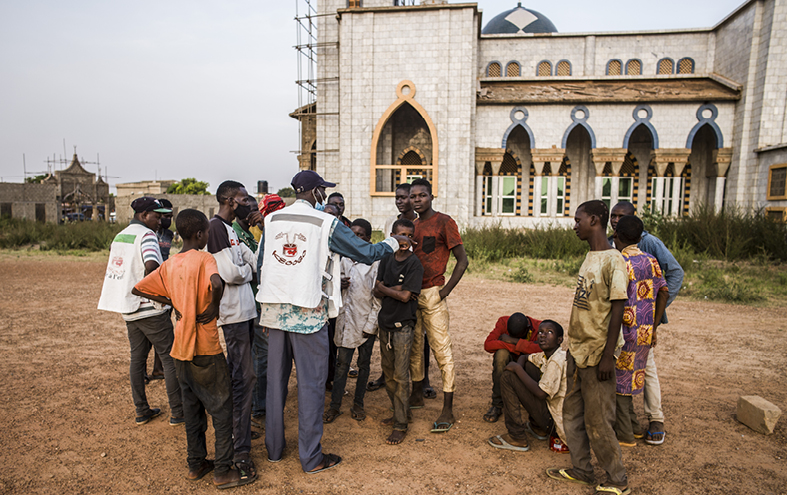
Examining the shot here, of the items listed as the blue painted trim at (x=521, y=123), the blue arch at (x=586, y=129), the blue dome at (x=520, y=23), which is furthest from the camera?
the blue dome at (x=520, y=23)

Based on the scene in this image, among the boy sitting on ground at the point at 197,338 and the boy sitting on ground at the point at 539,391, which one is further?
the boy sitting on ground at the point at 539,391

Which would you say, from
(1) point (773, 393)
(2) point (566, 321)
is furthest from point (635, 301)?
(2) point (566, 321)

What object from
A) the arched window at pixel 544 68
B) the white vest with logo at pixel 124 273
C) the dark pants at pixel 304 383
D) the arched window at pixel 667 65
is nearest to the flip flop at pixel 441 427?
the dark pants at pixel 304 383

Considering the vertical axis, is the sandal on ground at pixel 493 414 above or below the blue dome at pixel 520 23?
below

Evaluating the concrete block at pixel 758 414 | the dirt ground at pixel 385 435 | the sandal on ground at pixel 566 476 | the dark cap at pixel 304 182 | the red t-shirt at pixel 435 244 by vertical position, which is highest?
the dark cap at pixel 304 182

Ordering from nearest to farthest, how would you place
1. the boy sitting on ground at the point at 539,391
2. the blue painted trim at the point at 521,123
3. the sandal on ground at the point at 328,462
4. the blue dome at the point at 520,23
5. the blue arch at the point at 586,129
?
1. the sandal on ground at the point at 328,462
2. the boy sitting on ground at the point at 539,391
3. the blue arch at the point at 586,129
4. the blue painted trim at the point at 521,123
5. the blue dome at the point at 520,23

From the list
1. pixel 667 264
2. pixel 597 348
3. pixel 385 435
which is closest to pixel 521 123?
pixel 667 264

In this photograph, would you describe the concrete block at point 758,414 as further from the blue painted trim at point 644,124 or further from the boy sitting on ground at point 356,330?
the blue painted trim at point 644,124

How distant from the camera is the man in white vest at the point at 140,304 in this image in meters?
3.76

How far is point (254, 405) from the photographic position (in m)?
4.20

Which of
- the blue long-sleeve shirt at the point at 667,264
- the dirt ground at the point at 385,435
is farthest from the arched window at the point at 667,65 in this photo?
the blue long-sleeve shirt at the point at 667,264

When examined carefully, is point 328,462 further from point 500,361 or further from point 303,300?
point 500,361

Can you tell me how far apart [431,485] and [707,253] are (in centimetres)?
1267

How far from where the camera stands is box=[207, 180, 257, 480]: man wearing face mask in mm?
3355
